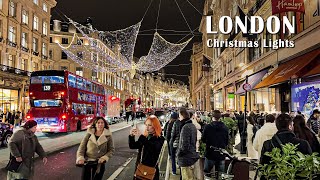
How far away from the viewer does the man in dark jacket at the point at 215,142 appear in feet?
22.5

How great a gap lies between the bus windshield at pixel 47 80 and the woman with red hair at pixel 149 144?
18187mm

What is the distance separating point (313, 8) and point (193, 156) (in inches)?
459

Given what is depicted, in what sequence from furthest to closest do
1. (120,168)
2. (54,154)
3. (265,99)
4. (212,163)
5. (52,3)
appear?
1. (52,3)
2. (265,99)
3. (54,154)
4. (120,168)
5. (212,163)

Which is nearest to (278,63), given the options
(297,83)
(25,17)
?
(297,83)

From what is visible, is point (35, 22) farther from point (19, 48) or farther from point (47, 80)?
point (47, 80)

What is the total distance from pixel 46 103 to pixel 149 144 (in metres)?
19.2

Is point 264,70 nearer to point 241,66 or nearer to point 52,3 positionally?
point 241,66

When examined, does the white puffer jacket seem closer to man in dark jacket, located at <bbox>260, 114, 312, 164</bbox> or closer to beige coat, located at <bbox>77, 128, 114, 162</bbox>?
man in dark jacket, located at <bbox>260, 114, 312, 164</bbox>

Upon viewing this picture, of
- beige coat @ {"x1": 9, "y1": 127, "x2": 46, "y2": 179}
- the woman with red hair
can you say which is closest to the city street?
the woman with red hair

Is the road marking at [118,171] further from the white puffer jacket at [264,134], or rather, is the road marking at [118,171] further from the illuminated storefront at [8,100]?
the illuminated storefront at [8,100]

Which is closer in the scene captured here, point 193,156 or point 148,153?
point 148,153

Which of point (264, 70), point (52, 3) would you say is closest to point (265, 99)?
point (264, 70)

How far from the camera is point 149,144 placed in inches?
204

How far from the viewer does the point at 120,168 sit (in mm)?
10719
